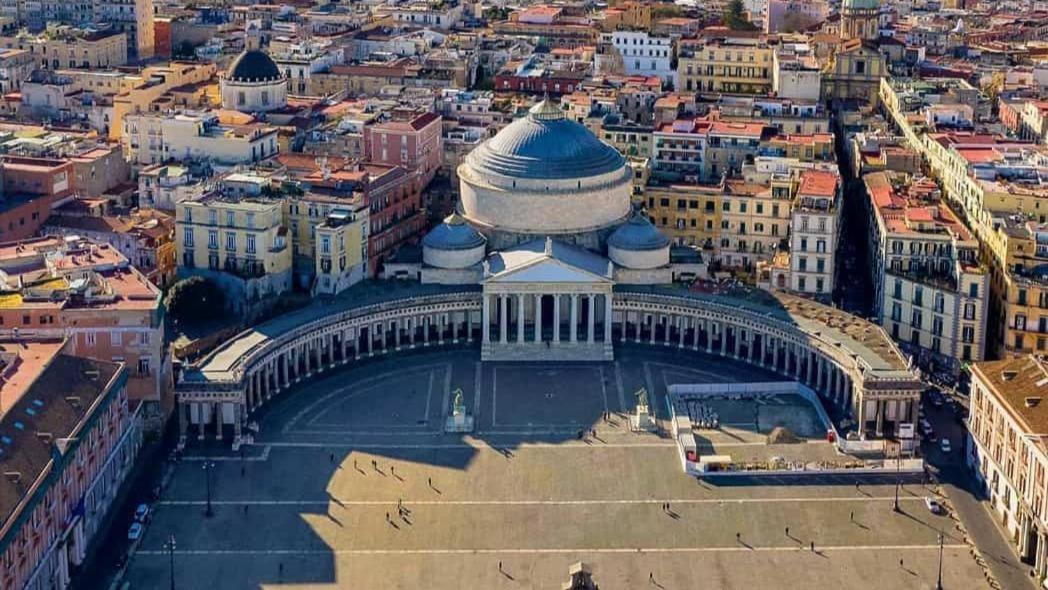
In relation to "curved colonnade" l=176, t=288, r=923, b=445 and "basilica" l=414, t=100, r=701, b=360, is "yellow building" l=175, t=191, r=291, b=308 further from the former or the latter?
"basilica" l=414, t=100, r=701, b=360

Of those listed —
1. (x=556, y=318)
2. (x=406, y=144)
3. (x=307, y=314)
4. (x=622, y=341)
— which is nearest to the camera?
(x=307, y=314)

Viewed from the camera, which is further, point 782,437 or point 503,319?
point 503,319

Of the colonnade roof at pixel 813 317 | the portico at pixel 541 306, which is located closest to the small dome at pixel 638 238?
the colonnade roof at pixel 813 317

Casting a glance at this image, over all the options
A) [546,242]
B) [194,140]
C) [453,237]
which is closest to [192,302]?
[453,237]

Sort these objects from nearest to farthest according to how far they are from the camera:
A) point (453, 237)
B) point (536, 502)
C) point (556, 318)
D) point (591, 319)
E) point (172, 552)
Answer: point (172, 552)
point (536, 502)
point (556, 318)
point (591, 319)
point (453, 237)

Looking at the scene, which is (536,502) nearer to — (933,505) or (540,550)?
(540,550)

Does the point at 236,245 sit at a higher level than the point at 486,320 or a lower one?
higher

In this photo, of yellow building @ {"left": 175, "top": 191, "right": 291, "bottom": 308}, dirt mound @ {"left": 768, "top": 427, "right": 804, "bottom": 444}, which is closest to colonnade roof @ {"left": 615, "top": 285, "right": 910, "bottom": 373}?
dirt mound @ {"left": 768, "top": 427, "right": 804, "bottom": 444}
